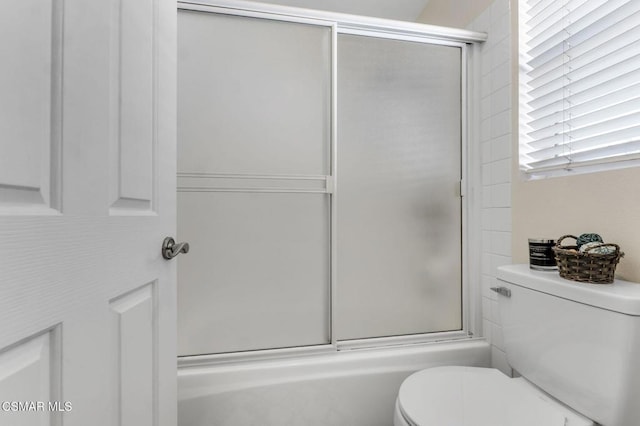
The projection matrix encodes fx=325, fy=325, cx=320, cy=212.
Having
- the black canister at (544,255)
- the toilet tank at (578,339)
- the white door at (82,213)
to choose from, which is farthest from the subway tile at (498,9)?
the white door at (82,213)

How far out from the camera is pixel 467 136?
5.10 feet

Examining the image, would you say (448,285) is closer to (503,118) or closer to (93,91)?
(503,118)

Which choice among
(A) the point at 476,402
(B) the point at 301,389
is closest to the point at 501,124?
(A) the point at 476,402

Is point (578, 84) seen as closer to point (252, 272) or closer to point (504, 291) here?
point (504, 291)

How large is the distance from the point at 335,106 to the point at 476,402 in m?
1.15

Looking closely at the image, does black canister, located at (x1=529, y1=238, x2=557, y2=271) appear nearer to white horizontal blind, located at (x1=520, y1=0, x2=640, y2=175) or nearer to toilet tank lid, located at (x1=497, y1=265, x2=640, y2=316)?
toilet tank lid, located at (x1=497, y1=265, x2=640, y2=316)

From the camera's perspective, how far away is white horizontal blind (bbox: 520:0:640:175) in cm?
93

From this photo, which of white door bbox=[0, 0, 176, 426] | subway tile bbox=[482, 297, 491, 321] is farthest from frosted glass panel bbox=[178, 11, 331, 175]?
subway tile bbox=[482, 297, 491, 321]

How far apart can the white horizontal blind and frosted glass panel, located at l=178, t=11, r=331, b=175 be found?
0.80 metres

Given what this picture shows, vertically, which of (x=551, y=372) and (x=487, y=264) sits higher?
(x=487, y=264)

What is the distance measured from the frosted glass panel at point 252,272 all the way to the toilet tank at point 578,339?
0.71 meters

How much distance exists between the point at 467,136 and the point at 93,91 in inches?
58.6

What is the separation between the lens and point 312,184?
1.37 m

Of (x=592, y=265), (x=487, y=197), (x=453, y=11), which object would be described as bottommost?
(x=592, y=265)
